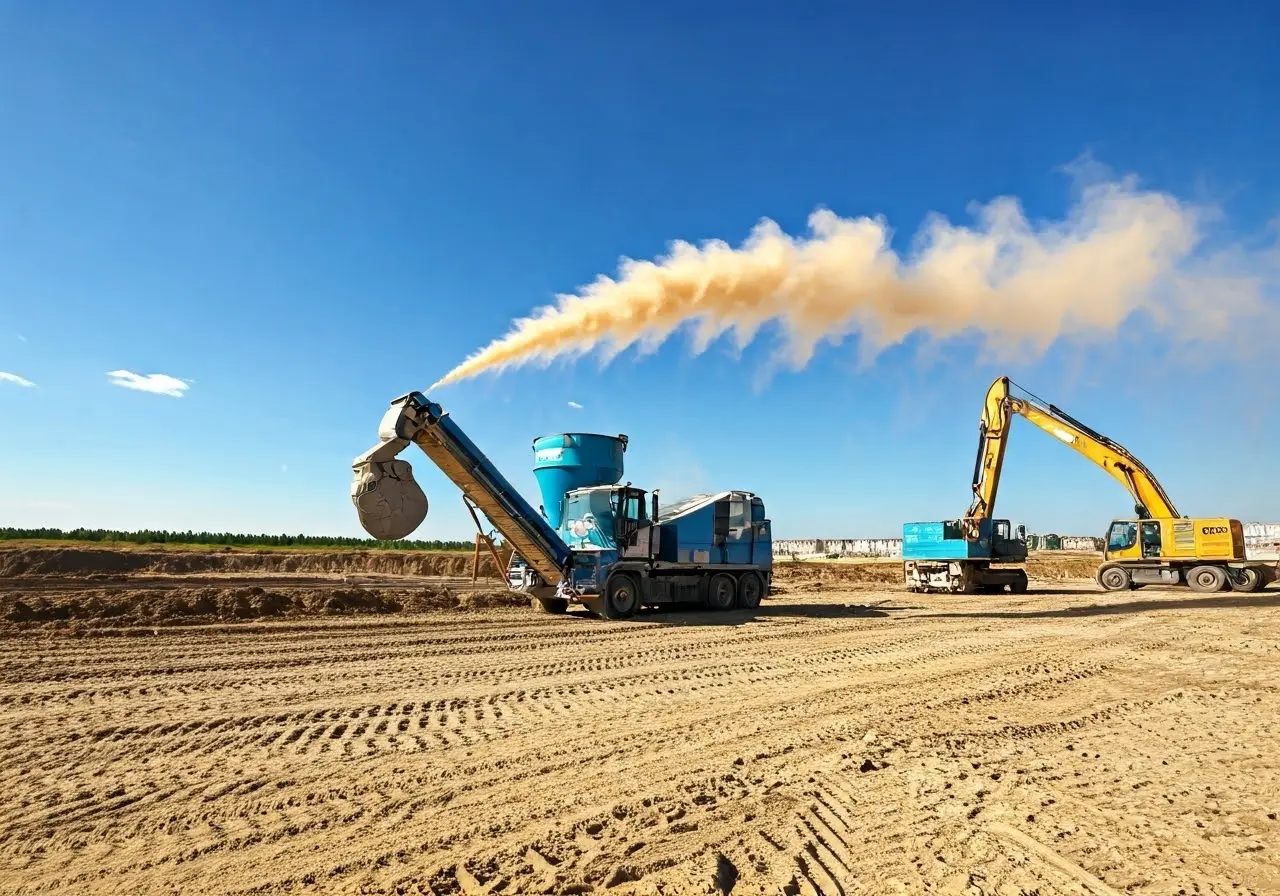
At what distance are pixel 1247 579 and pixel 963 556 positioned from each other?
8.34 metres

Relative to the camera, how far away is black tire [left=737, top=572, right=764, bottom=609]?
61.1ft

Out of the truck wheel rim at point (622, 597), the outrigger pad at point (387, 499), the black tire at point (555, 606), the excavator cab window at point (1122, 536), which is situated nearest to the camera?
the outrigger pad at point (387, 499)

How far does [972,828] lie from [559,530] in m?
13.5

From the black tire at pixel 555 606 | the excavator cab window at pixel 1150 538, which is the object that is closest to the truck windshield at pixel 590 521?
the black tire at pixel 555 606

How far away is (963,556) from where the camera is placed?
2594cm

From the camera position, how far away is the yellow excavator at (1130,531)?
79.3 feet

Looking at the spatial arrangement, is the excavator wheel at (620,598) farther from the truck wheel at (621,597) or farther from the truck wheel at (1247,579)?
the truck wheel at (1247,579)

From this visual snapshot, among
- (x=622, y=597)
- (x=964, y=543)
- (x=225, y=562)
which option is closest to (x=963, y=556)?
(x=964, y=543)

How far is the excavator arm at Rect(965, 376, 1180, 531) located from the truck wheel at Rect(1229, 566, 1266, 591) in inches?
106

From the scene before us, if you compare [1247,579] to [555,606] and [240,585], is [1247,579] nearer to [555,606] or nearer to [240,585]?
[555,606]

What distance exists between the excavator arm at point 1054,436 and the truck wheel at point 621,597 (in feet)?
48.7

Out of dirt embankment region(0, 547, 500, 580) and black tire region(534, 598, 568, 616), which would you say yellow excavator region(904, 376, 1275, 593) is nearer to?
black tire region(534, 598, 568, 616)

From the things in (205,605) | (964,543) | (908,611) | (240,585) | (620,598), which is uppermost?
(964,543)

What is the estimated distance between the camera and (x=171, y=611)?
48.3 ft
